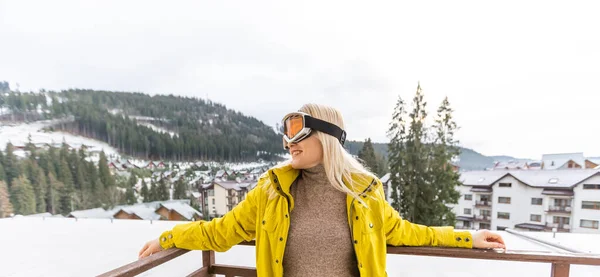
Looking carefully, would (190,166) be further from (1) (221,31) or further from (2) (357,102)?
(2) (357,102)

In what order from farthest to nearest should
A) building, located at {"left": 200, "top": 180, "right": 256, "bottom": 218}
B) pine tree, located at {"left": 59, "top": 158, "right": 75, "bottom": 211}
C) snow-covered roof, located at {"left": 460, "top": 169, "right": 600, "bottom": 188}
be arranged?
pine tree, located at {"left": 59, "top": 158, "right": 75, "bottom": 211}
building, located at {"left": 200, "top": 180, "right": 256, "bottom": 218}
snow-covered roof, located at {"left": 460, "top": 169, "right": 600, "bottom": 188}

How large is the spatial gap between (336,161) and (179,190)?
20264 millimetres

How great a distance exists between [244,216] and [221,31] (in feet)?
38.4

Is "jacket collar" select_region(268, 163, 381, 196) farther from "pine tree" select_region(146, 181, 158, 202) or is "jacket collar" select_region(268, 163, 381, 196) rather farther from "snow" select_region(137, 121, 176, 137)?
"snow" select_region(137, 121, 176, 137)

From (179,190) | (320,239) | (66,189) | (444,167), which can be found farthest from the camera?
(179,190)

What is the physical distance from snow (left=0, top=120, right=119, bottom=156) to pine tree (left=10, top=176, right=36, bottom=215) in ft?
8.28

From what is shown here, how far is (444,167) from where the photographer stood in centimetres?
1067

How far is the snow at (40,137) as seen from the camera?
49.4 ft

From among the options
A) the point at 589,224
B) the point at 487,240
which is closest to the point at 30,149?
the point at 487,240

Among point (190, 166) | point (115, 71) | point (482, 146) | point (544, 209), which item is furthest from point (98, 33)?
point (544, 209)

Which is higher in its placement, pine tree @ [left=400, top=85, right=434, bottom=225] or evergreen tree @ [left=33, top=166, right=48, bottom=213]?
pine tree @ [left=400, top=85, right=434, bottom=225]

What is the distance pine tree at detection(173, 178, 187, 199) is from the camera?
17891 millimetres

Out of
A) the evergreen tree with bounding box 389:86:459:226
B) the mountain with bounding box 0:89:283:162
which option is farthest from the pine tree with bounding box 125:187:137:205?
the evergreen tree with bounding box 389:86:459:226

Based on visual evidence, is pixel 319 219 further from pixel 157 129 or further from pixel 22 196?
pixel 157 129
